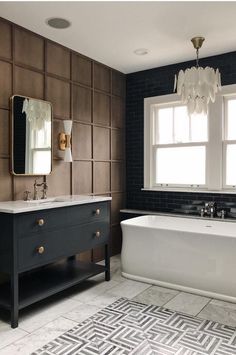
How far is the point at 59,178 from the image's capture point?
3723 millimetres

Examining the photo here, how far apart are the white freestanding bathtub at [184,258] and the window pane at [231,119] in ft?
3.81

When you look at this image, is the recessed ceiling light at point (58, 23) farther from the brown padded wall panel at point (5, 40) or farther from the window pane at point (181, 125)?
the window pane at point (181, 125)

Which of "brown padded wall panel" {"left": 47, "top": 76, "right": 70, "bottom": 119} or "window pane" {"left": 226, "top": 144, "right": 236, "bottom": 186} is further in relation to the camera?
"window pane" {"left": 226, "top": 144, "right": 236, "bottom": 186}

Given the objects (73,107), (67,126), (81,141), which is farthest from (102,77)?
(67,126)

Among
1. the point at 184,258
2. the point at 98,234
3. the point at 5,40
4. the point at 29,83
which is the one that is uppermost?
the point at 5,40

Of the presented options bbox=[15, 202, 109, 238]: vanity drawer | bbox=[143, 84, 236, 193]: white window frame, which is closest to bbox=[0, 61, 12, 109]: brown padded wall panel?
bbox=[15, 202, 109, 238]: vanity drawer

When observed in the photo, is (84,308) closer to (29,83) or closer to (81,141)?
(81,141)

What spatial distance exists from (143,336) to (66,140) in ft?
7.35

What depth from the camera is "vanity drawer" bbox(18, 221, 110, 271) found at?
8.54ft

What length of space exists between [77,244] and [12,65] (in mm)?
1904

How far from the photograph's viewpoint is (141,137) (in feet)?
15.7

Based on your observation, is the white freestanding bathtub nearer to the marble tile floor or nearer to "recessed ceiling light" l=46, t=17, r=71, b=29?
the marble tile floor

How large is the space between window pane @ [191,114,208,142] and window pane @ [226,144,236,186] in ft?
1.18

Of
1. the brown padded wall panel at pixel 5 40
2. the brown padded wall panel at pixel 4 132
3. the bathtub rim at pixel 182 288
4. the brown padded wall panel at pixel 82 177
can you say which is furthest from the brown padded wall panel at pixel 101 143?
the bathtub rim at pixel 182 288
